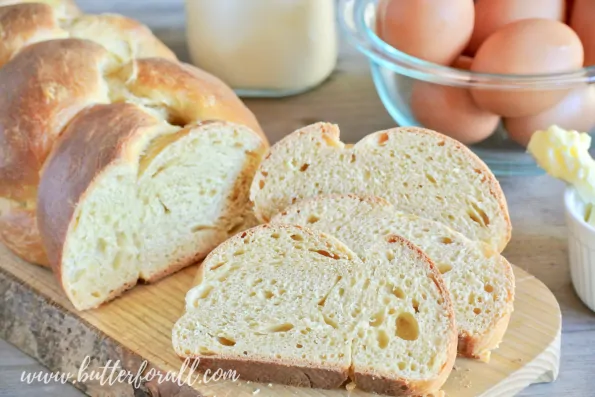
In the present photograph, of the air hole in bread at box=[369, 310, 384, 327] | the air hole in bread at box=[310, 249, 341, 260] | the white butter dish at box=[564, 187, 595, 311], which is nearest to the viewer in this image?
the air hole in bread at box=[369, 310, 384, 327]

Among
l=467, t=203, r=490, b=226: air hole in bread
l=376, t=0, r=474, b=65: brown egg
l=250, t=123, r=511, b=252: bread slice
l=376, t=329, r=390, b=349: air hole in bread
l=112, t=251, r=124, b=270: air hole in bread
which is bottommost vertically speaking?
l=112, t=251, r=124, b=270: air hole in bread

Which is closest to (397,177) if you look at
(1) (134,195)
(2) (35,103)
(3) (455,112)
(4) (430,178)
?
(4) (430,178)

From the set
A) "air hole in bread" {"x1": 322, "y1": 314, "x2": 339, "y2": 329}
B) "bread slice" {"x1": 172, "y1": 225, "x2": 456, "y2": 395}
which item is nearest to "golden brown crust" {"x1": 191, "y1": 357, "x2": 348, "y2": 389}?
"bread slice" {"x1": 172, "y1": 225, "x2": 456, "y2": 395}

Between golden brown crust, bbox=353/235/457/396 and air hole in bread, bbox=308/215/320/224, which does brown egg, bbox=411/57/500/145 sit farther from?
golden brown crust, bbox=353/235/457/396

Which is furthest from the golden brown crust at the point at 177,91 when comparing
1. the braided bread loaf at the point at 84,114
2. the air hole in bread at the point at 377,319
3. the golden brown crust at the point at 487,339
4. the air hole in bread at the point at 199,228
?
the golden brown crust at the point at 487,339

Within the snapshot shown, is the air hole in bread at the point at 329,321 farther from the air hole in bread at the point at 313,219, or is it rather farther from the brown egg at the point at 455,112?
the brown egg at the point at 455,112

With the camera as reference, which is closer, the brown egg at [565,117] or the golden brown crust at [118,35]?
the golden brown crust at [118,35]

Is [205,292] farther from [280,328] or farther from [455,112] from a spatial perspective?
[455,112]

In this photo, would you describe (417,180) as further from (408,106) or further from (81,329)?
(81,329)
